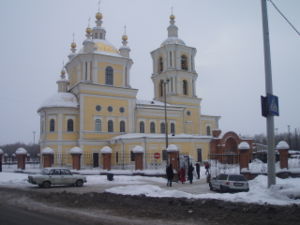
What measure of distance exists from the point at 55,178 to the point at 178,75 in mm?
31249

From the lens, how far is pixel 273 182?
12.2 meters

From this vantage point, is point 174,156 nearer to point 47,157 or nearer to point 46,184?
point 46,184

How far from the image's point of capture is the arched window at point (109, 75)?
141 feet

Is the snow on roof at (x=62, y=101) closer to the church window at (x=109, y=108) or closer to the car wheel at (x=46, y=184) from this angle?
the church window at (x=109, y=108)

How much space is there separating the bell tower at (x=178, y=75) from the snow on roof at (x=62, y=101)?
47.1 ft

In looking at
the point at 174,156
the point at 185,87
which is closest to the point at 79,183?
the point at 174,156

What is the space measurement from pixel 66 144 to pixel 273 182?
30.5m

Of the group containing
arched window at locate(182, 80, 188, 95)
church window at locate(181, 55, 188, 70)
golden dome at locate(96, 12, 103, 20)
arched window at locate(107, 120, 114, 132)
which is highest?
golden dome at locate(96, 12, 103, 20)

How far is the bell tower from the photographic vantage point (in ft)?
160

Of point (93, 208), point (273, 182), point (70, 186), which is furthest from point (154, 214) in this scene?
point (70, 186)

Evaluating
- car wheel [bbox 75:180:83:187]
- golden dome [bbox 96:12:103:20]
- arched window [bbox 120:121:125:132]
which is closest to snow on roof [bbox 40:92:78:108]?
arched window [bbox 120:121:125:132]

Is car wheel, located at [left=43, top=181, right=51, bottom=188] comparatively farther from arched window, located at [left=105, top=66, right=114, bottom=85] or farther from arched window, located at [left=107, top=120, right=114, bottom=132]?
arched window, located at [left=105, top=66, right=114, bottom=85]

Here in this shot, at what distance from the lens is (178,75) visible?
4881 centimetres

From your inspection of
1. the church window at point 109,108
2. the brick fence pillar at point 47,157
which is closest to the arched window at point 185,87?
the church window at point 109,108
